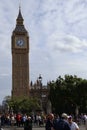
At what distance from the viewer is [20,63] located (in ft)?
491

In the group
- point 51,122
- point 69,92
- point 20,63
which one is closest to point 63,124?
point 51,122

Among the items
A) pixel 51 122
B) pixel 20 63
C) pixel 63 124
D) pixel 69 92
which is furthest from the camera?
pixel 20 63

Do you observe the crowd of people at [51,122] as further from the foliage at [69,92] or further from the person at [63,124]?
the foliage at [69,92]

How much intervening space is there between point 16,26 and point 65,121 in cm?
14158

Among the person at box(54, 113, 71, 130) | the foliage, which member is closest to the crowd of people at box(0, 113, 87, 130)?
the person at box(54, 113, 71, 130)

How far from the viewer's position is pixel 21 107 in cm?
12250

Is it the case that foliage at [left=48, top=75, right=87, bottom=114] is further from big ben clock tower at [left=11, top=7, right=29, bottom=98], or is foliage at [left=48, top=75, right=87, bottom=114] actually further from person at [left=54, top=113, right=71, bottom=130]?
big ben clock tower at [left=11, top=7, right=29, bottom=98]

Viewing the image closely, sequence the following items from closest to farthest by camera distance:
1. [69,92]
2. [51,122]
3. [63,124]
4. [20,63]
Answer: [63,124] < [51,122] < [69,92] < [20,63]

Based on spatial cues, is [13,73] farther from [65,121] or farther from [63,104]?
[65,121]

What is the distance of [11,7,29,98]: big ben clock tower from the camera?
148 m

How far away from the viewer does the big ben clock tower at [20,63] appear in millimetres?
148000

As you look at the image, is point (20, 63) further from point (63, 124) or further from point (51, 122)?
point (63, 124)

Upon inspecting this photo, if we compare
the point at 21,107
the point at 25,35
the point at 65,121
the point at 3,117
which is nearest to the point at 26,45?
the point at 25,35

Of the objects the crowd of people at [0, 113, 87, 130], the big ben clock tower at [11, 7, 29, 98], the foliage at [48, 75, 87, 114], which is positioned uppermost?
the big ben clock tower at [11, 7, 29, 98]
